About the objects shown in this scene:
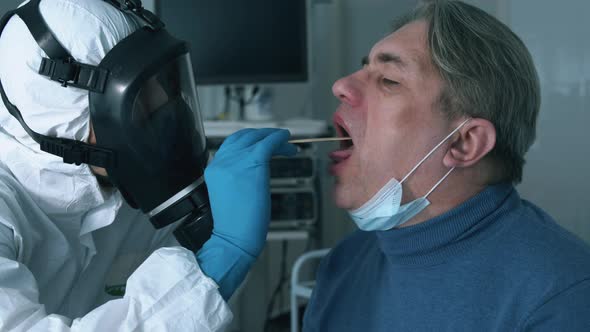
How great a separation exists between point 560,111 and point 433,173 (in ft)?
5.31

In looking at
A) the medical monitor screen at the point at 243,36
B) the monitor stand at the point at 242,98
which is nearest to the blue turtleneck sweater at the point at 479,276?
the medical monitor screen at the point at 243,36

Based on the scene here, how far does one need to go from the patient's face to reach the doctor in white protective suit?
0.16 metres

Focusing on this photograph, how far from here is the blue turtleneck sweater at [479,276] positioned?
98cm

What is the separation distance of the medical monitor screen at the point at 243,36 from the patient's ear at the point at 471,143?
1696mm

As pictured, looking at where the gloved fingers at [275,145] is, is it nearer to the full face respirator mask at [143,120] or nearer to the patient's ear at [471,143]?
the full face respirator mask at [143,120]

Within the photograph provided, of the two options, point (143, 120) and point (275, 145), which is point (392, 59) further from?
point (143, 120)

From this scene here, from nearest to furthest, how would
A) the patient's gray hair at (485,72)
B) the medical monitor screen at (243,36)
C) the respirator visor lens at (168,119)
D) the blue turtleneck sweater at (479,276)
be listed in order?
the blue turtleneck sweater at (479,276) → the patient's gray hair at (485,72) → the respirator visor lens at (168,119) → the medical monitor screen at (243,36)

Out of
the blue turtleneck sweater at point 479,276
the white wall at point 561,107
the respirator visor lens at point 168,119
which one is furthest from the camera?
the white wall at point 561,107

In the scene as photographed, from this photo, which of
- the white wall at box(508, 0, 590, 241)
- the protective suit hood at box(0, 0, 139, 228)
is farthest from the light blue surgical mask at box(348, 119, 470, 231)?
the white wall at box(508, 0, 590, 241)

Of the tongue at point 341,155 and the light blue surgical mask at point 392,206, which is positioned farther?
the tongue at point 341,155

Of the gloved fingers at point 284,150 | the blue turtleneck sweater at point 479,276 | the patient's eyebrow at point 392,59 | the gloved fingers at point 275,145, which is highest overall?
the patient's eyebrow at point 392,59

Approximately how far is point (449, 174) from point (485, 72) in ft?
0.68

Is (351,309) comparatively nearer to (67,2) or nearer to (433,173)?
(433,173)

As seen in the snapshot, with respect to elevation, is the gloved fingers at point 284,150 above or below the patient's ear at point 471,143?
below
